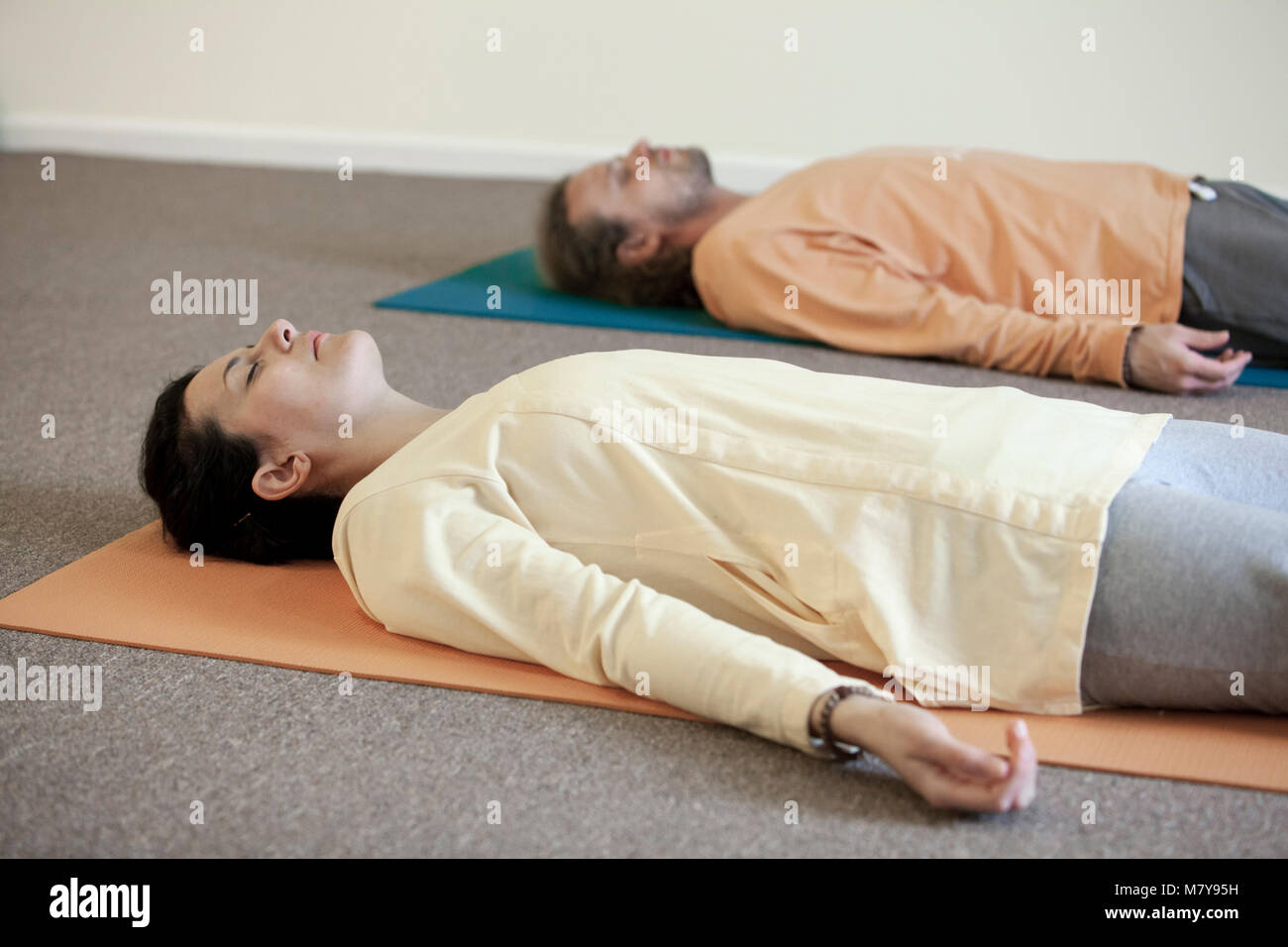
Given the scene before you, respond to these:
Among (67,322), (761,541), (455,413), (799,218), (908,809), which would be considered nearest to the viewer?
→ (908,809)

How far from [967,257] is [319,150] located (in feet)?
11.0

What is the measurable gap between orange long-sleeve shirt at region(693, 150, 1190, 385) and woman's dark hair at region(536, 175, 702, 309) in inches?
8.3

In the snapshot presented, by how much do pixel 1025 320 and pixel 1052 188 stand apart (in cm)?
28

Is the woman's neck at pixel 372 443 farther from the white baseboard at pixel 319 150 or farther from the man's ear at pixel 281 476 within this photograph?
the white baseboard at pixel 319 150

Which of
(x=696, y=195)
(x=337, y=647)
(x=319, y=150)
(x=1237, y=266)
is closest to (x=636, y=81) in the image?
(x=319, y=150)

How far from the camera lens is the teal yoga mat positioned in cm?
279

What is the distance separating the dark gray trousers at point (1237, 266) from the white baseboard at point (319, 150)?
2.26m

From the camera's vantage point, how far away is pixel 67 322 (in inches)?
113

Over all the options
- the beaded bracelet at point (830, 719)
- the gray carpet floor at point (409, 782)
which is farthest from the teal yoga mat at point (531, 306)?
the beaded bracelet at point (830, 719)

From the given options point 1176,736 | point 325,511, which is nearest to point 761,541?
point 1176,736

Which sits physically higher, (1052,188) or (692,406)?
(1052,188)

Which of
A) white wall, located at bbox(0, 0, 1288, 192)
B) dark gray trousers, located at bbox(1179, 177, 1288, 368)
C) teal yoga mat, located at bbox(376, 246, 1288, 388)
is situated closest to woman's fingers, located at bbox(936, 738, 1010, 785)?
dark gray trousers, located at bbox(1179, 177, 1288, 368)

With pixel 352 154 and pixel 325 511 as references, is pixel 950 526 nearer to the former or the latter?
pixel 325 511

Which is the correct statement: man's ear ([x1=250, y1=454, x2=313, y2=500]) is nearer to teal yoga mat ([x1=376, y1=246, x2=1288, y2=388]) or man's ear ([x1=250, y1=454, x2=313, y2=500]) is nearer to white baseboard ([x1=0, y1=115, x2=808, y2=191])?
teal yoga mat ([x1=376, y1=246, x2=1288, y2=388])
